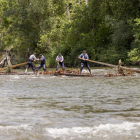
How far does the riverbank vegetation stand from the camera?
41.0 m

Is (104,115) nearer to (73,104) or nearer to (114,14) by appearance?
(73,104)

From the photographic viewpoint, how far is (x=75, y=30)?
51.0 metres

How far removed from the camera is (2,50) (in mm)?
64312

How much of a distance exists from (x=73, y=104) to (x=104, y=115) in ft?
6.58

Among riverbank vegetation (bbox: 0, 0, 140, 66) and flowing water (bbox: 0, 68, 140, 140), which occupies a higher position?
riverbank vegetation (bbox: 0, 0, 140, 66)

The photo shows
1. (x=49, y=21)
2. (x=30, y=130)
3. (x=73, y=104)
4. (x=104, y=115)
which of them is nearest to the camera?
(x=30, y=130)

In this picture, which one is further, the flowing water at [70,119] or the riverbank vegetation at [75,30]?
the riverbank vegetation at [75,30]

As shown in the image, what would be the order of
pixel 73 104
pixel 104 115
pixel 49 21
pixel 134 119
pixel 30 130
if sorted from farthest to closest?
pixel 49 21, pixel 73 104, pixel 104 115, pixel 134 119, pixel 30 130

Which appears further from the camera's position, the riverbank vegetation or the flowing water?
the riverbank vegetation

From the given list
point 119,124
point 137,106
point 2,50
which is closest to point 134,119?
point 119,124

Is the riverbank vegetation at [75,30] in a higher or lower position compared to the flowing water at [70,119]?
higher

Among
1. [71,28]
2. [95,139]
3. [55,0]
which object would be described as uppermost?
[55,0]

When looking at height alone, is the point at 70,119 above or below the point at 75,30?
below

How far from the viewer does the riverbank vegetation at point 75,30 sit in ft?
135
